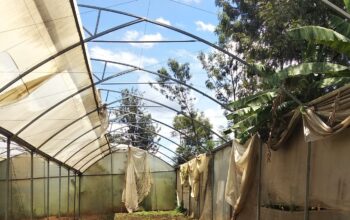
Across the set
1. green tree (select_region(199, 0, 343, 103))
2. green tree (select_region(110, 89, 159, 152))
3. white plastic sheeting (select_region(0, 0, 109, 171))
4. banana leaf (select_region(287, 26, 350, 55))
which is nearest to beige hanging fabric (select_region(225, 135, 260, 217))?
green tree (select_region(199, 0, 343, 103))

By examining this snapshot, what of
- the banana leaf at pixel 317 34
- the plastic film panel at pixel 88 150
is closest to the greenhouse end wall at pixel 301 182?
the banana leaf at pixel 317 34

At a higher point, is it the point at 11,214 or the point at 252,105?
the point at 252,105

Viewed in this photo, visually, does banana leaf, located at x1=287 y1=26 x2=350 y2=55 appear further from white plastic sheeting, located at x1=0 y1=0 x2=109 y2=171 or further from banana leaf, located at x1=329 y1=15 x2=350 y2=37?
white plastic sheeting, located at x1=0 y1=0 x2=109 y2=171

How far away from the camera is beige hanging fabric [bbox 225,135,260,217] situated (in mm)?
9031

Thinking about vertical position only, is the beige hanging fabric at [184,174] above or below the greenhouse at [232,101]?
below

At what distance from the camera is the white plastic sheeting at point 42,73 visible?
5.47 metres

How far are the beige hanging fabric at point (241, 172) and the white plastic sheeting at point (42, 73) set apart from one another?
10.4 ft

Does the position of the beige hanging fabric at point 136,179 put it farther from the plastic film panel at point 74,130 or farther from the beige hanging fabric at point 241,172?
the beige hanging fabric at point 241,172

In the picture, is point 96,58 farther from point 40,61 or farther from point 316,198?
point 316,198

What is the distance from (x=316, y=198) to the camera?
237 inches

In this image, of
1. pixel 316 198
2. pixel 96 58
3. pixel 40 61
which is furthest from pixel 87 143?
pixel 316 198

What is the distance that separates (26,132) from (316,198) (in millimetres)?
6600

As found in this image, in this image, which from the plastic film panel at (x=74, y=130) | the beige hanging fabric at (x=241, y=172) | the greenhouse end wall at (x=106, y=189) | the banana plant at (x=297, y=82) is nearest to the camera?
the banana plant at (x=297, y=82)

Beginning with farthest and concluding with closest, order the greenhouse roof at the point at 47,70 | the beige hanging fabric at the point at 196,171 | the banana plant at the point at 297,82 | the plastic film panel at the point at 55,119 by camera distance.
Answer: the beige hanging fabric at the point at 196,171 < the plastic film panel at the point at 55,119 < the banana plant at the point at 297,82 < the greenhouse roof at the point at 47,70
